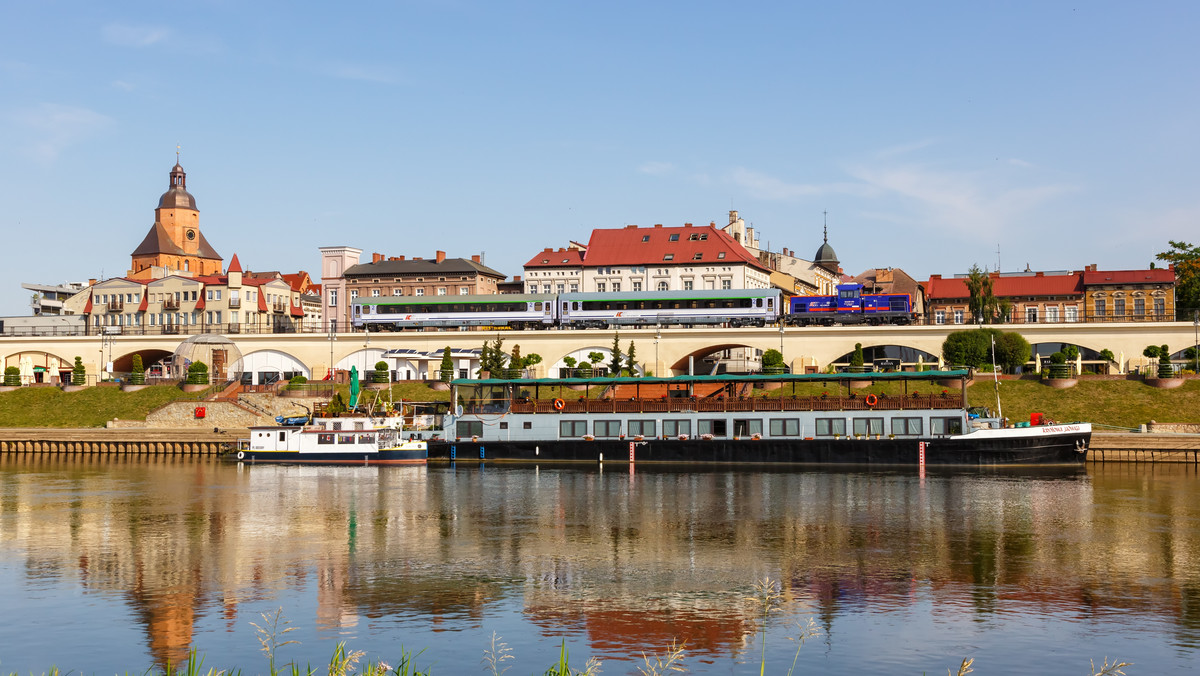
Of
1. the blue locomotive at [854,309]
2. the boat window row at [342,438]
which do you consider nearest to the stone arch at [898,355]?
the blue locomotive at [854,309]

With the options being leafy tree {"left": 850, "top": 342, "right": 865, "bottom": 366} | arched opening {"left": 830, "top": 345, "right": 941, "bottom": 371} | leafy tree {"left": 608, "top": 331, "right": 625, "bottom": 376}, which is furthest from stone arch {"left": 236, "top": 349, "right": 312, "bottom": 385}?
leafy tree {"left": 850, "top": 342, "right": 865, "bottom": 366}

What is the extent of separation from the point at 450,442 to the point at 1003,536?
3783 centimetres

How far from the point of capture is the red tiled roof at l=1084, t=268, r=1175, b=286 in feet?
385

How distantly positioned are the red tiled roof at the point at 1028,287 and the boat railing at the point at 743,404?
65.8 meters

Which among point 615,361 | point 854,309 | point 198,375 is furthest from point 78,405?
point 854,309

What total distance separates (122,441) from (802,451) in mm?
50923

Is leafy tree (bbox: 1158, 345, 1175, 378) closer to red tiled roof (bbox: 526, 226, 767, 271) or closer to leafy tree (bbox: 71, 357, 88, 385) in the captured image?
red tiled roof (bbox: 526, 226, 767, 271)

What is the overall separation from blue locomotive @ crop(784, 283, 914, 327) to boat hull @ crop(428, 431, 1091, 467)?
3189cm

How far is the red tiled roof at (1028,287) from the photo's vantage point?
400ft

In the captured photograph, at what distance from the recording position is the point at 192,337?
9788 centimetres

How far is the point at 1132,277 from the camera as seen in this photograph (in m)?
120

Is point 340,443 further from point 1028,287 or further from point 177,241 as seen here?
point 177,241

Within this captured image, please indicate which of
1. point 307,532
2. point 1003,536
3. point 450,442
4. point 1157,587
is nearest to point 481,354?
point 450,442

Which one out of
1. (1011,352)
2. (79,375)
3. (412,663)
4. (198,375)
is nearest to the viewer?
(412,663)
